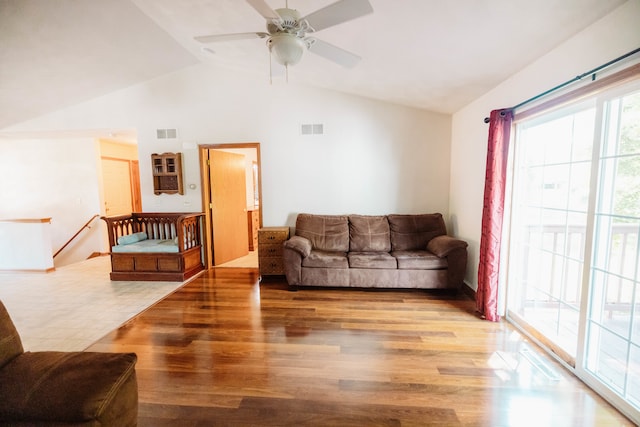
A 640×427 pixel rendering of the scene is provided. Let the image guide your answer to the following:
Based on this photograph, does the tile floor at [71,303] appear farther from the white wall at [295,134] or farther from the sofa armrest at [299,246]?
the white wall at [295,134]

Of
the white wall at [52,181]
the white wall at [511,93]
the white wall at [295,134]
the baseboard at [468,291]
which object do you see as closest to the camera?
the white wall at [511,93]

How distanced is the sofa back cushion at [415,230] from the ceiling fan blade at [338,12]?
2.96 metres

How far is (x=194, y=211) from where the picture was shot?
15.1 feet

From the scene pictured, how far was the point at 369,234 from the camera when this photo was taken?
4078 millimetres

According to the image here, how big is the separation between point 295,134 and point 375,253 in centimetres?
225

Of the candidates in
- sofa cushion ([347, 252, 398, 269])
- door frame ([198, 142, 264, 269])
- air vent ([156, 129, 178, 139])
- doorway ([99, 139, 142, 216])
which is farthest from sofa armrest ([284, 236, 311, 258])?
doorway ([99, 139, 142, 216])

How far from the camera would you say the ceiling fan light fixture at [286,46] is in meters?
1.81

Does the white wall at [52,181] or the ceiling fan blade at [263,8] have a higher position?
the ceiling fan blade at [263,8]

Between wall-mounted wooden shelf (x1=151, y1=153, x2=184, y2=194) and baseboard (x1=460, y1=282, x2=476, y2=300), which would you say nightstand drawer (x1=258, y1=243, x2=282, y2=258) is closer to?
wall-mounted wooden shelf (x1=151, y1=153, x2=184, y2=194)

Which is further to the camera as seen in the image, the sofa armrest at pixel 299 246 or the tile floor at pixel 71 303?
the sofa armrest at pixel 299 246

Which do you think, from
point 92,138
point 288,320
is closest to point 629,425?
point 288,320

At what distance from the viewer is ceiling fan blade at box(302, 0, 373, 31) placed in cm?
154

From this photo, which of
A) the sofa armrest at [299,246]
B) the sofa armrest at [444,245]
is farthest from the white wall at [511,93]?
the sofa armrest at [299,246]

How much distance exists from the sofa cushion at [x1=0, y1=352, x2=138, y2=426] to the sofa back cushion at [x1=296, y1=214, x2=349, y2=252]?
292 centimetres
